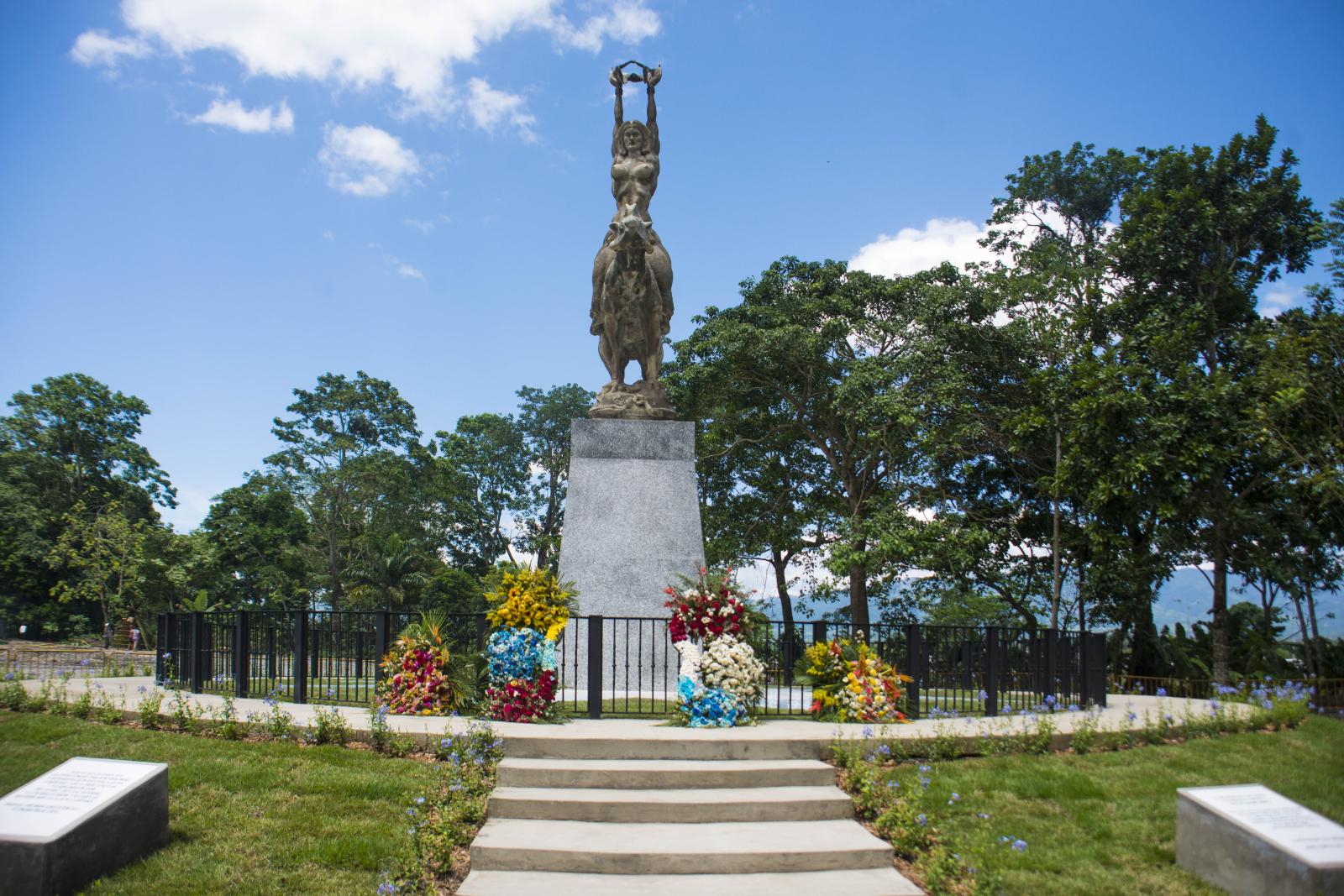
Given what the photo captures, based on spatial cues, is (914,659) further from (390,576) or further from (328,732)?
(390,576)

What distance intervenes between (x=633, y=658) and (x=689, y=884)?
20.5ft

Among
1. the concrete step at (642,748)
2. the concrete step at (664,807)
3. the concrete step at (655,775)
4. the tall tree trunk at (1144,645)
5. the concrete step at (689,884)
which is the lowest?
the tall tree trunk at (1144,645)

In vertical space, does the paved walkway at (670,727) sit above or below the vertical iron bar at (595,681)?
below

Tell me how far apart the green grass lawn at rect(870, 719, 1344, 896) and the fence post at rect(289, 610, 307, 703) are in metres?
6.80

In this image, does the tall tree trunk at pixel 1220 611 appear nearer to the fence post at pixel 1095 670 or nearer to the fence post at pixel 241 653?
the fence post at pixel 1095 670

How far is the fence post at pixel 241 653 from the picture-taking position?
37.3 feet

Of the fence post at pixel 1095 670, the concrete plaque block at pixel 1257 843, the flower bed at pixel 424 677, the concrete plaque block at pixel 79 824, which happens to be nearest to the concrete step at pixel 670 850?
the concrete plaque block at pixel 1257 843

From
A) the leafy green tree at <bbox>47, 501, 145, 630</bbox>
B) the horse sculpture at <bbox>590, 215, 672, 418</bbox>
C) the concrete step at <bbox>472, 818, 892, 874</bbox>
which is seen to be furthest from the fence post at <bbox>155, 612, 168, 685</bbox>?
the leafy green tree at <bbox>47, 501, 145, 630</bbox>

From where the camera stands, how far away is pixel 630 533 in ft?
42.2

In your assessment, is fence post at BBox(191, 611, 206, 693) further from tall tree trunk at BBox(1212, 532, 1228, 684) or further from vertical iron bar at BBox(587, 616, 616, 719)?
tall tree trunk at BBox(1212, 532, 1228, 684)

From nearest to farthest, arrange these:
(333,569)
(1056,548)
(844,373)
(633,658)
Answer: (633,658) < (1056,548) < (844,373) < (333,569)

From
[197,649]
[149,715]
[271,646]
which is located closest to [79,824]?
[149,715]

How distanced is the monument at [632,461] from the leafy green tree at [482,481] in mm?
32073

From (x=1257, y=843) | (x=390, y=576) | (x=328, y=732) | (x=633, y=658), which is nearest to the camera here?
(x=1257, y=843)
